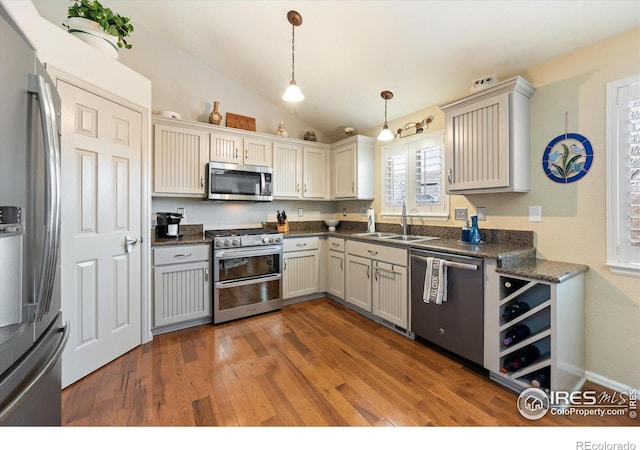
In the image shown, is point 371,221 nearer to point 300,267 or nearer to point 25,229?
point 300,267

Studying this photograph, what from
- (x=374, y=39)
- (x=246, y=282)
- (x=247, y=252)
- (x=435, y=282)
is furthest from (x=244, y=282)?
(x=374, y=39)

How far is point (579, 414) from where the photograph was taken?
5.23 feet

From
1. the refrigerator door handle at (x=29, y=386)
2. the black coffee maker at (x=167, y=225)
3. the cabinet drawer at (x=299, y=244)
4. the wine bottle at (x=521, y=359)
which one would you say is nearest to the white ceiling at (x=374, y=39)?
the cabinet drawer at (x=299, y=244)

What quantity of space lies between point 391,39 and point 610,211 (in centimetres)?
206

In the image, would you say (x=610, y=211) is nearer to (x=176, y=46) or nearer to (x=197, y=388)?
(x=197, y=388)

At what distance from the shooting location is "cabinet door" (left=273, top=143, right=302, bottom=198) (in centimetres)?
354

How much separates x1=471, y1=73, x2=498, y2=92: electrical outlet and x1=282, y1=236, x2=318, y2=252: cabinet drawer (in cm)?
230

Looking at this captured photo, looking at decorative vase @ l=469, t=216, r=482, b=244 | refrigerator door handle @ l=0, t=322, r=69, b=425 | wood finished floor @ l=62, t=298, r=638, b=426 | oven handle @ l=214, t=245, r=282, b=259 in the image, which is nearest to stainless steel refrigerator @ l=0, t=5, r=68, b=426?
refrigerator door handle @ l=0, t=322, r=69, b=425

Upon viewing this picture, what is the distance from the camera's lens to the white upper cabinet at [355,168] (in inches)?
140

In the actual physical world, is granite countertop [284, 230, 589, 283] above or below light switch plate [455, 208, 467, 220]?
below

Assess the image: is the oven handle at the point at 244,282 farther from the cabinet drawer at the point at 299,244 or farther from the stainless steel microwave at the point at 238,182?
the stainless steel microwave at the point at 238,182

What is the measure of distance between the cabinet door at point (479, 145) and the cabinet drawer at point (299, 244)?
1741 mm

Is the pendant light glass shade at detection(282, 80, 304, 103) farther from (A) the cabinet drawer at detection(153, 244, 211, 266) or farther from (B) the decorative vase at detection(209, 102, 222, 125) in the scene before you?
(A) the cabinet drawer at detection(153, 244, 211, 266)

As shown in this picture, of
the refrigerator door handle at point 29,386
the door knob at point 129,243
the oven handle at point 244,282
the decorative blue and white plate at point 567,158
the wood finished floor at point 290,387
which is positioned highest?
the decorative blue and white plate at point 567,158
